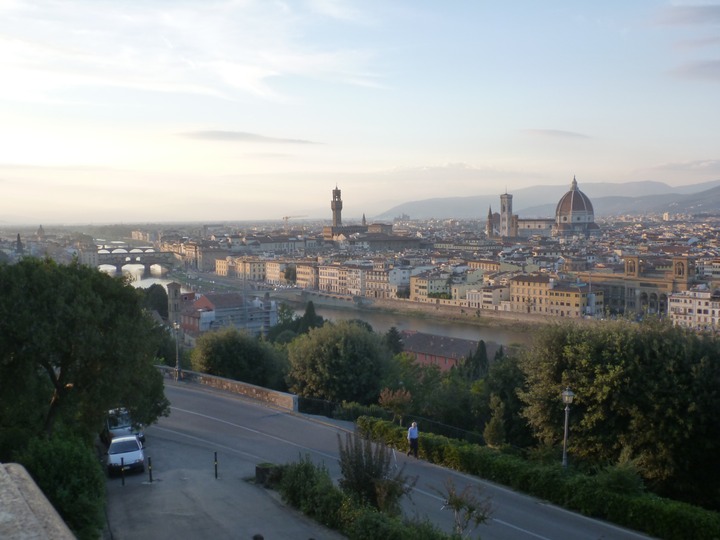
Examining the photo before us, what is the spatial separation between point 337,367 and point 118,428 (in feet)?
7.15

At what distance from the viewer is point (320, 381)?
6418 mm

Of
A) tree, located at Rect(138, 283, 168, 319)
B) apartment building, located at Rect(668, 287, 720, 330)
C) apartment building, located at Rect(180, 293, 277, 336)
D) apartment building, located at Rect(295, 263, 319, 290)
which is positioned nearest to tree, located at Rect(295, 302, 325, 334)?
apartment building, located at Rect(180, 293, 277, 336)

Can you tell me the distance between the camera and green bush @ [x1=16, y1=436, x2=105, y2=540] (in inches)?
105

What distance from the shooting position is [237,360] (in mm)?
7383

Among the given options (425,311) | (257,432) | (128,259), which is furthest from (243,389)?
(128,259)

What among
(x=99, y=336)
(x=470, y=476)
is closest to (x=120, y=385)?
(x=99, y=336)

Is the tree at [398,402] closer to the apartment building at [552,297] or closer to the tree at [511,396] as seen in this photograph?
the tree at [511,396]

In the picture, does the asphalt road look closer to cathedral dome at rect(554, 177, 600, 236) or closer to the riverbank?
the riverbank

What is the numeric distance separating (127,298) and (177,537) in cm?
153

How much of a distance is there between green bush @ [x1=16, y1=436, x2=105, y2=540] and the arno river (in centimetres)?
1805

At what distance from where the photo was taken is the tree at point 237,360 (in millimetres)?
7375

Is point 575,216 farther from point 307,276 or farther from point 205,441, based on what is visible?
point 205,441

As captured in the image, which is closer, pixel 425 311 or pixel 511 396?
pixel 511 396

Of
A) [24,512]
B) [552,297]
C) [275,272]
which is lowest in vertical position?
[552,297]
